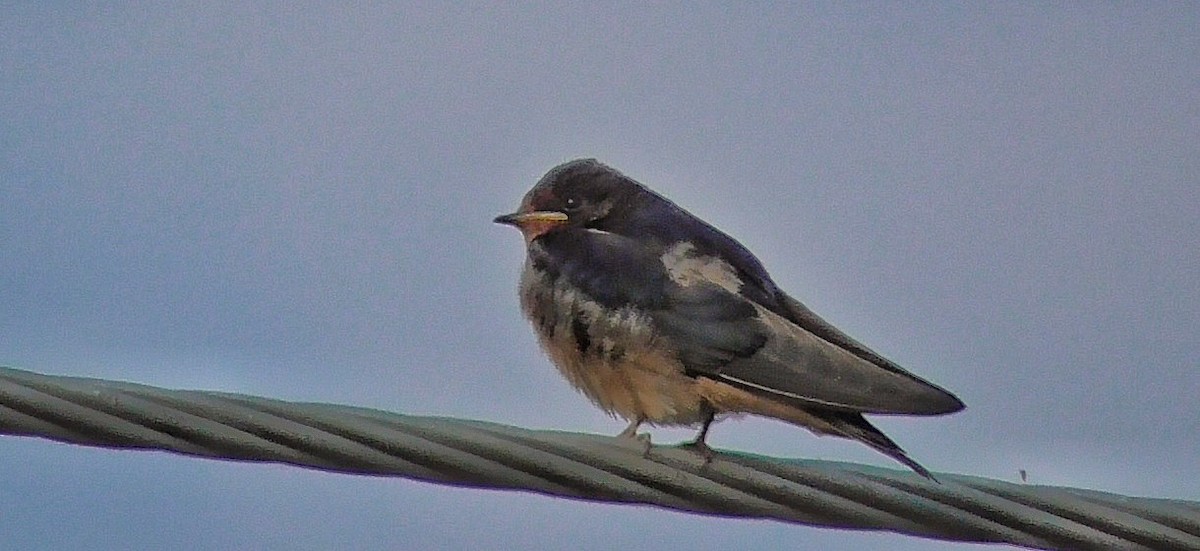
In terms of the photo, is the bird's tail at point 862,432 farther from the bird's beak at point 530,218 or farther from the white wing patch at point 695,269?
the bird's beak at point 530,218

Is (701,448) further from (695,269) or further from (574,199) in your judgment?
(574,199)

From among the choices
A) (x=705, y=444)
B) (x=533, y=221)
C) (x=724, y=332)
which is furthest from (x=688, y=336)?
(x=533, y=221)

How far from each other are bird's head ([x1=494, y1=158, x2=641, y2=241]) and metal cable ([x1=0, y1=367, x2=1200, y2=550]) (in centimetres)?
67

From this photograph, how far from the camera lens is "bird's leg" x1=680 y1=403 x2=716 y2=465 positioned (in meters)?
1.28

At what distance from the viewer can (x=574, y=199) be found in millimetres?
1934

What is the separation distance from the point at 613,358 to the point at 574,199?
13.5 inches

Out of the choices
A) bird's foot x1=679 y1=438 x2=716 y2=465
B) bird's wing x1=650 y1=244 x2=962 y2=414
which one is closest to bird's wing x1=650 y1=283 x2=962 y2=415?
bird's wing x1=650 y1=244 x2=962 y2=414

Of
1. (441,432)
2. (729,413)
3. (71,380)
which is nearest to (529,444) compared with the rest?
(441,432)

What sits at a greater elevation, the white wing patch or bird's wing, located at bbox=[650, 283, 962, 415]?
the white wing patch

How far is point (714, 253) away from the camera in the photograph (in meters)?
1.72

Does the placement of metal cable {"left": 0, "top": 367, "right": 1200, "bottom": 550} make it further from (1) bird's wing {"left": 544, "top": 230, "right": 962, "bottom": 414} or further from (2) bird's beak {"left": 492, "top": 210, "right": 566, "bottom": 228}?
(2) bird's beak {"left": 492, "top": 210, "right": 566, "bottom": 228}

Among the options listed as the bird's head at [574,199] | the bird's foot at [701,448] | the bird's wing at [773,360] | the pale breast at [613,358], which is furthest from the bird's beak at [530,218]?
the bird's foot at [701,448]

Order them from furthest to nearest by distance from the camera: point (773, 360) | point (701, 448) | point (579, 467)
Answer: point (773, 360) < point (701, 448) < point (579, 467)

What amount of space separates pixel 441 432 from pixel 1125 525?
47 cm
